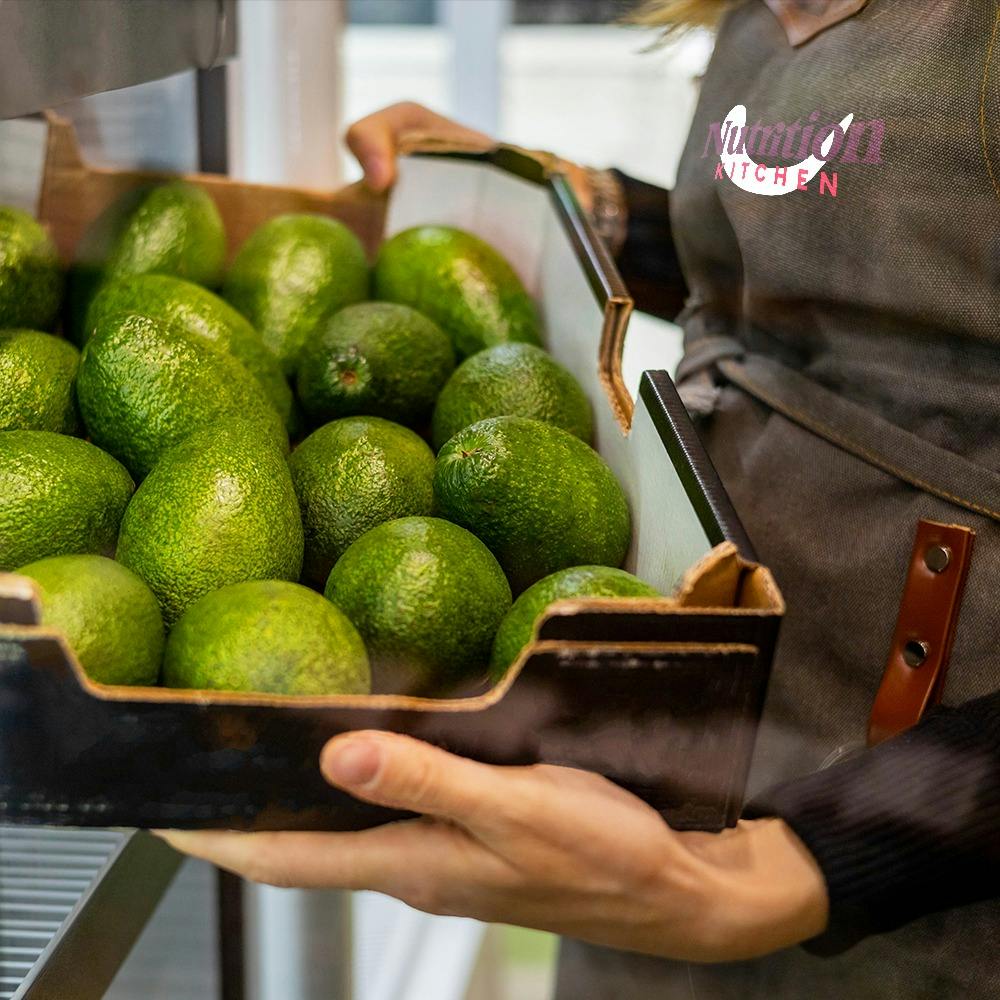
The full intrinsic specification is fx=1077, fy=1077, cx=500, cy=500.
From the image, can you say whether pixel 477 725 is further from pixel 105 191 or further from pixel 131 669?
pixel 105 191

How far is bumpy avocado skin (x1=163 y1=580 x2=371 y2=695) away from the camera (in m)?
0.47

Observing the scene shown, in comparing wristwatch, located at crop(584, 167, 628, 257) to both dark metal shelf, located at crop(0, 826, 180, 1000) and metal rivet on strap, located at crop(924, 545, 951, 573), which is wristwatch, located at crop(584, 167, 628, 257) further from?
dark metal shelf, located at crop(0, 826, 180, 1000)

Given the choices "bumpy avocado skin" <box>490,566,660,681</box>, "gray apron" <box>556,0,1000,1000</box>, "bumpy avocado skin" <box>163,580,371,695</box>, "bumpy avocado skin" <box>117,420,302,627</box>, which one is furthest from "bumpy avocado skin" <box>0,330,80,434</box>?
"gray apron" <box>556,0,1000,1000</box>

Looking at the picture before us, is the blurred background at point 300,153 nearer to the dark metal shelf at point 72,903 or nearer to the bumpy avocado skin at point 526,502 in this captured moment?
the dark metal shelf at point 72,903

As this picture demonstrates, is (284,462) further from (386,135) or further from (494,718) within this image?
(386,135)

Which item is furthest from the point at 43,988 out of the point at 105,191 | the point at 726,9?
the point at 726,9

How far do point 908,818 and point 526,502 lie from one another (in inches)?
10.5

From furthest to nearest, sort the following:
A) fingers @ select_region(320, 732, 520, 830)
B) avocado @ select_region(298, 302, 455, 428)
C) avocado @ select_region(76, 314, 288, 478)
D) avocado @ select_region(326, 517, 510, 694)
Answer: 1. avocado @ select_region(298, 302, 455, 428)
2. avocado @ select_region(76, 314, 288, 478)
3. avocado @ select_region(326, 517, 510, 694)
4. fingers @ select_region(320, 732, 520, 830)

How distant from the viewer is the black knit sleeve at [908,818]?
57 centimetres

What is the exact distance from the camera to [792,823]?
584mm

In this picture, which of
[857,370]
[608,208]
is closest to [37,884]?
[857,370]

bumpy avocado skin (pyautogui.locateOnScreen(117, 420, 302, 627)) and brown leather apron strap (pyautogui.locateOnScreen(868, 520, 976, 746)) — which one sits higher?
bumpy avocado skin (pyautogui.locateOnScreen(117, 420, 302, 627))

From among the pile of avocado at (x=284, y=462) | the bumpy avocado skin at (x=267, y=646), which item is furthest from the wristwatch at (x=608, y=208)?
the bumpy avocado skin at (x=267, y=646)

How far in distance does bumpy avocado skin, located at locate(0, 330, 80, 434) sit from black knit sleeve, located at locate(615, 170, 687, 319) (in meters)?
0.60
